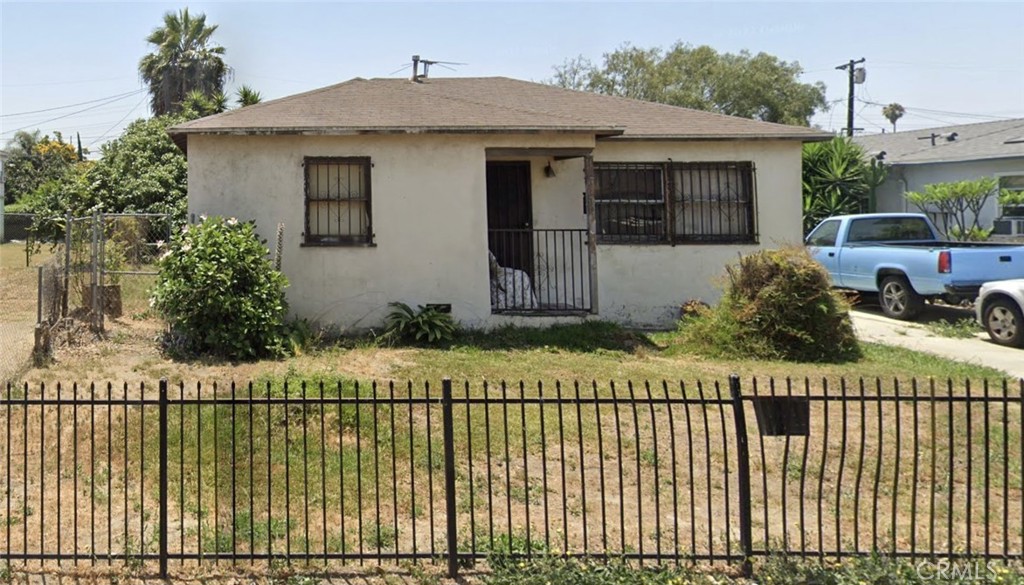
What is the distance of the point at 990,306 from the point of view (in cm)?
1093

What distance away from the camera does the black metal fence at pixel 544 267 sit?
11.5 metres

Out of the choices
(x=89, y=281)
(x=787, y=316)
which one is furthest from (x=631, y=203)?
(x=89, y=281)

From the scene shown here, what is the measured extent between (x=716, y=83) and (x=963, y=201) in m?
20.9

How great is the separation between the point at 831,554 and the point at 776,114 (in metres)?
39.4

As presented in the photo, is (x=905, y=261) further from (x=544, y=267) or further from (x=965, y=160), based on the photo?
(x=965, y=160)

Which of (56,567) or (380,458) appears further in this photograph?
(380,458)

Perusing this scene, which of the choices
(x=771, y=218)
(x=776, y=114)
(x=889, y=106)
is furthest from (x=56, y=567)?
(x=889, y=106)

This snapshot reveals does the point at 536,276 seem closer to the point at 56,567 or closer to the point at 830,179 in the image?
the point at 56,567

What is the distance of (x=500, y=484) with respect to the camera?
5488 millimetres

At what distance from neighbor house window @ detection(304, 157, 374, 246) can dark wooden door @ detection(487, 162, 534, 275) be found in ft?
7.39

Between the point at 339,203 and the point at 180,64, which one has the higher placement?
the point at 180,64

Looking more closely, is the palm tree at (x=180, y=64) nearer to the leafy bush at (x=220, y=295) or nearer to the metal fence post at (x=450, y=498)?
the leafy bush at (x=220, y=295)

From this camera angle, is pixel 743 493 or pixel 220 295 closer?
pixel 743 493

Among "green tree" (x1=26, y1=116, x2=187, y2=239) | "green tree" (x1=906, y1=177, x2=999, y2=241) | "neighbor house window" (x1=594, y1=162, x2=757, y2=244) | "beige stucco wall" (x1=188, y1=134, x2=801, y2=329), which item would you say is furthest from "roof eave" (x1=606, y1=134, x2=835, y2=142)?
"green tree" (x1=26, y1=116, x2=187, y2=239)
